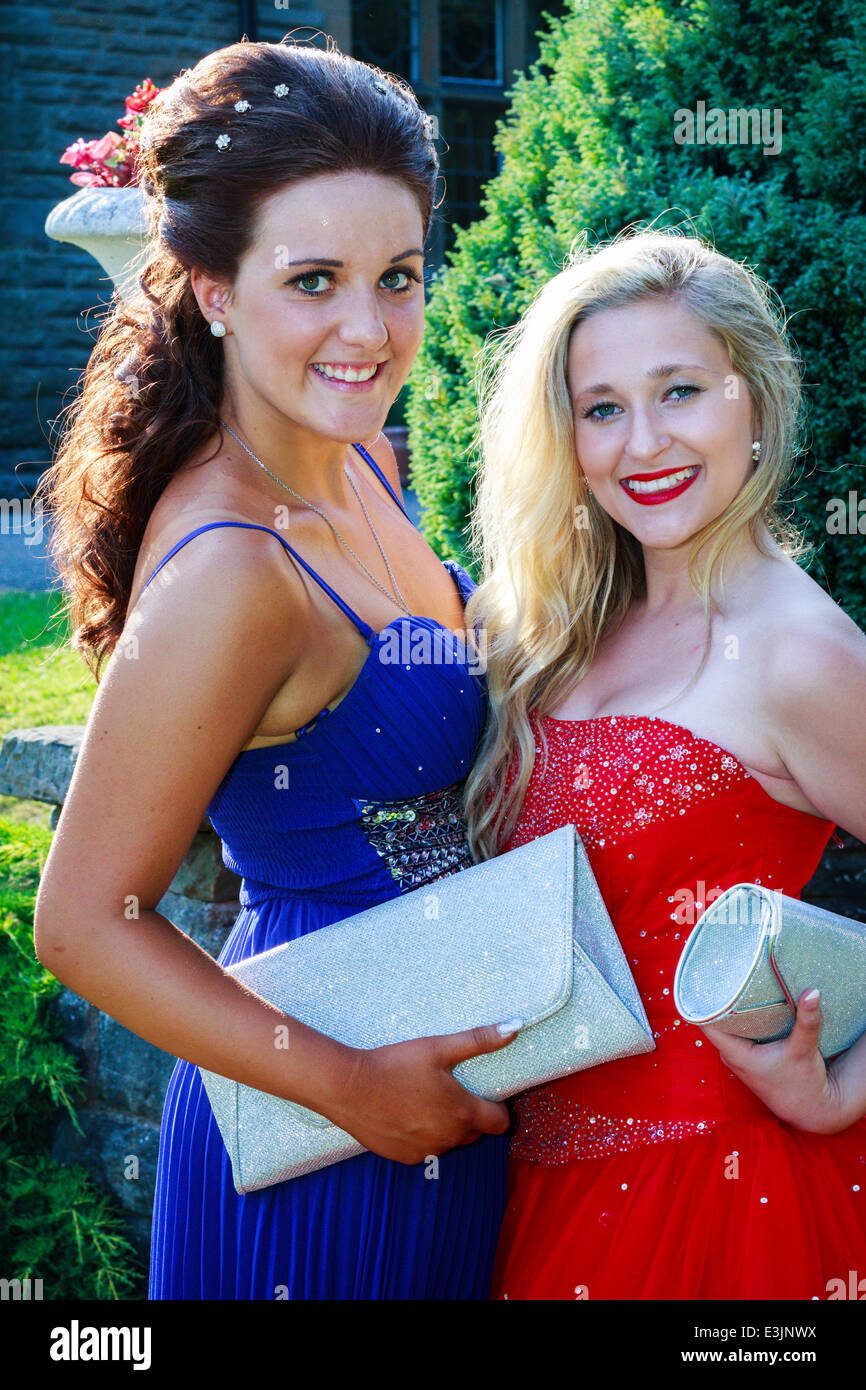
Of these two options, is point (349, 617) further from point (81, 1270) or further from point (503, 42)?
point (503, 42)

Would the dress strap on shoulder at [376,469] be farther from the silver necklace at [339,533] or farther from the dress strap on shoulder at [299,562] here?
the dress strap on shoulder at [299,562]

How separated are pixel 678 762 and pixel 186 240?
3.57 ft

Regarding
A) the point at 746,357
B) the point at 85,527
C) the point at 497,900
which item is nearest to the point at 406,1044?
the point at 497,900

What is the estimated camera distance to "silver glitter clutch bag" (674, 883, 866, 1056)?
179 cm

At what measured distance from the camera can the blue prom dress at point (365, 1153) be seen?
197 centimetres

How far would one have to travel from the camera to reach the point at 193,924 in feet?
10.7

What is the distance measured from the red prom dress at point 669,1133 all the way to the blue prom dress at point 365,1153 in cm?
12

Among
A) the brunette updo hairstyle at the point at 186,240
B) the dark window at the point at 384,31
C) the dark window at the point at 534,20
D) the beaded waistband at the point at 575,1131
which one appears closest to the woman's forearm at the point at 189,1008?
the beaded waistband at the point at 575,1131

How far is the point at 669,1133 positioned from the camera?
1999 millimetres

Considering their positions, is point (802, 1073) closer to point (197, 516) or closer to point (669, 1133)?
point (669, 1133)

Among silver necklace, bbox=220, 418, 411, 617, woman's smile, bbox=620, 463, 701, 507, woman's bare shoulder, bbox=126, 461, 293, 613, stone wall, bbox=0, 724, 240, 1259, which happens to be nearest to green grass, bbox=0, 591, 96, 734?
stone wall, bbox=0, 724, 240, 1259

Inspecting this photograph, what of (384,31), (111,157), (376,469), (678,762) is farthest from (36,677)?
(384,31)

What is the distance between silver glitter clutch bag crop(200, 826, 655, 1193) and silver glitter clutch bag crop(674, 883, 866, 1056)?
103mm

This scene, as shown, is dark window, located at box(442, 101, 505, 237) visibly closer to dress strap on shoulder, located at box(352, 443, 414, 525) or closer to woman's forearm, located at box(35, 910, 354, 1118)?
dress strap on shoulder, located at box(352, 443, 414, 525)
